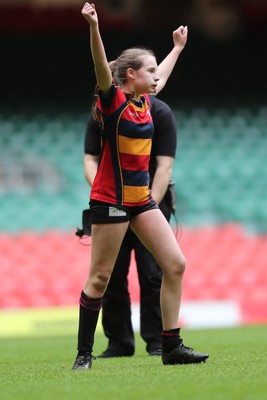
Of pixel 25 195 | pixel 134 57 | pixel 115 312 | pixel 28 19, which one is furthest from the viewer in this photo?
pixel 28 19

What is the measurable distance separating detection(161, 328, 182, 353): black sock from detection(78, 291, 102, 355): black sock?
40 centimetres

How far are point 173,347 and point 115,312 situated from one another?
4.75 ft

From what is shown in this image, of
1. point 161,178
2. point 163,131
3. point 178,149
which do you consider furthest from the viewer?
point 178,149

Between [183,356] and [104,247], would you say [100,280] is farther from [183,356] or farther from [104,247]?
[183,356]

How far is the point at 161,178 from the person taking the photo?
20.4ft

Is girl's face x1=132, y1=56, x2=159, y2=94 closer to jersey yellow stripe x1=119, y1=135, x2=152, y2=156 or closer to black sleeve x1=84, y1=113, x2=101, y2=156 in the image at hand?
jersey yellow stripe x1=119, y1=135, x2=152, y2=156

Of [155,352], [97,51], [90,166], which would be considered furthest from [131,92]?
[155,352]

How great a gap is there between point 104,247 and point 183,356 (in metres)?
0.76

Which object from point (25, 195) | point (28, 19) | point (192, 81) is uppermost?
point (28, 19)

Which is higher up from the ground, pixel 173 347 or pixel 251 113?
pixel 251 113

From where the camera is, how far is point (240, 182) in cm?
1661

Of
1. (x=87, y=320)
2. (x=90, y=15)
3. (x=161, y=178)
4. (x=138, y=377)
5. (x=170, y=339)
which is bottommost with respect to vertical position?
(x=138, y=377)

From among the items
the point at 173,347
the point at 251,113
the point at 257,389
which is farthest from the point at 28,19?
the point at 257,389

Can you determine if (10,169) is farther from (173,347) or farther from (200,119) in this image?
(173,347)
